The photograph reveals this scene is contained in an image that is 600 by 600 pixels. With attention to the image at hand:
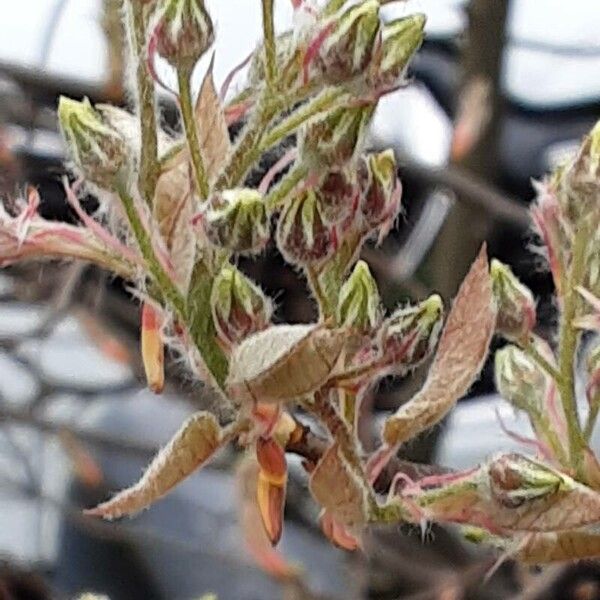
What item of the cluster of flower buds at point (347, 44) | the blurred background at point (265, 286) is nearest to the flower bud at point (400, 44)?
the cluster of flower buds at point (347, 44)

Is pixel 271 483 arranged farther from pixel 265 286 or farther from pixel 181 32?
pixel 265 286

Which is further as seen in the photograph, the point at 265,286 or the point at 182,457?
the point at 265,286

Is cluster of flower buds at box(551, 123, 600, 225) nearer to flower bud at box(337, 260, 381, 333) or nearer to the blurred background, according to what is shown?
flower bud at box(337, 260, 381, 333)

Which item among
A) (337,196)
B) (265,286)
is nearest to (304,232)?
(337,196)

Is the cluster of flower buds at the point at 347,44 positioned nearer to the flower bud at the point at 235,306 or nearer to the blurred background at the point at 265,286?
the flower bud at the point at 235,306

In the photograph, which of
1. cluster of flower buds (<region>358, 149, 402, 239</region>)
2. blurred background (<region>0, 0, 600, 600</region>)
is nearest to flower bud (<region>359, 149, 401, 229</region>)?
cluster of flower buds (<region>358, 149, 402, 239</region>)

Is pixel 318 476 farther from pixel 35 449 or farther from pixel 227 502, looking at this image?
pixel 35 449

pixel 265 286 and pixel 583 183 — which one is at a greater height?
pixel 583 183
